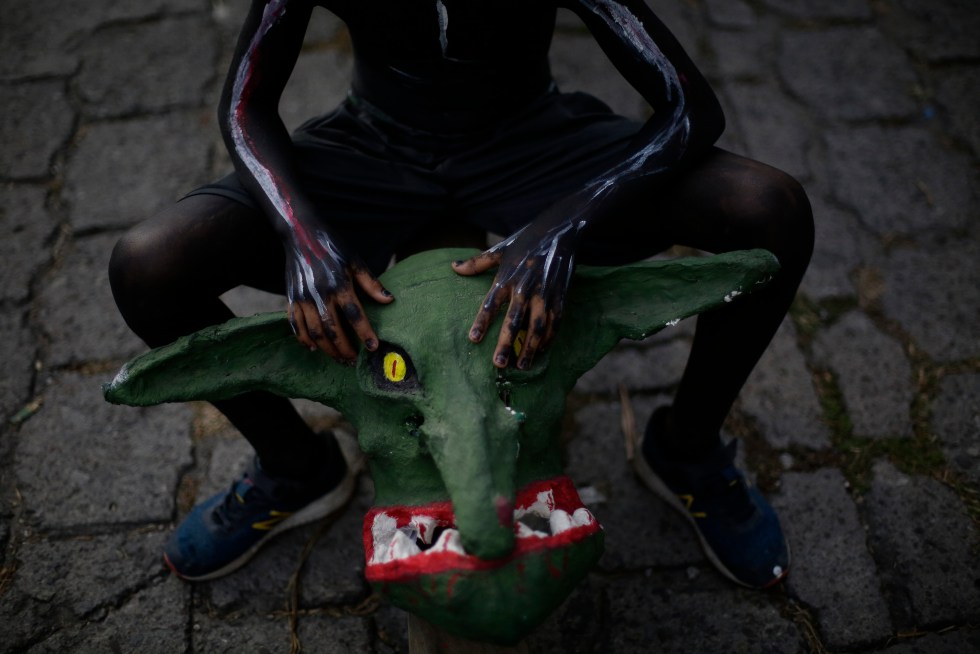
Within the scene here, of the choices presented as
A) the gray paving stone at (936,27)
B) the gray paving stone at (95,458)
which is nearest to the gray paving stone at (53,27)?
the gray paving stone at (95,458)

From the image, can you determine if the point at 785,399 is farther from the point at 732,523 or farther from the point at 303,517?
the point at 303,517

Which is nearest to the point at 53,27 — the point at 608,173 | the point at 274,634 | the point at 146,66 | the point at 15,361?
the point at 146,66

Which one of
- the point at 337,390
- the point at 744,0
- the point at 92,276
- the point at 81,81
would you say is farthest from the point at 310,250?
the point at 744,0

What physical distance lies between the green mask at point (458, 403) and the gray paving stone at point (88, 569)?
0.79 m

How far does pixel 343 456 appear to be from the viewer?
195 cm

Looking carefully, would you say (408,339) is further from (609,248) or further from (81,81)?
(81,81)

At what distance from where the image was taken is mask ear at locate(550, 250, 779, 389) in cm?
128

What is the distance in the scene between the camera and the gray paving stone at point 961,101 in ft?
9.06

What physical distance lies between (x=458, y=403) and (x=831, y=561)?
119cm

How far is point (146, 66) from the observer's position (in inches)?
119

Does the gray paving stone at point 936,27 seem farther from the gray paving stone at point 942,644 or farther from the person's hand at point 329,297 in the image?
the person's hand at point 329,297

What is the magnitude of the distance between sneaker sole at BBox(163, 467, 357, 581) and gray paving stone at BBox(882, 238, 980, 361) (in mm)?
1681

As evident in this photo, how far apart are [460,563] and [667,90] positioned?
95 centimetres

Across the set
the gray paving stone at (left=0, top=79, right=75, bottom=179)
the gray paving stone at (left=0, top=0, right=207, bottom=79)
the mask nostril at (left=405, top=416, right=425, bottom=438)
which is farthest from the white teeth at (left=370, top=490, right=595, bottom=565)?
the gray paving stone at (left=0, top=0, right=207, bottom=79)
